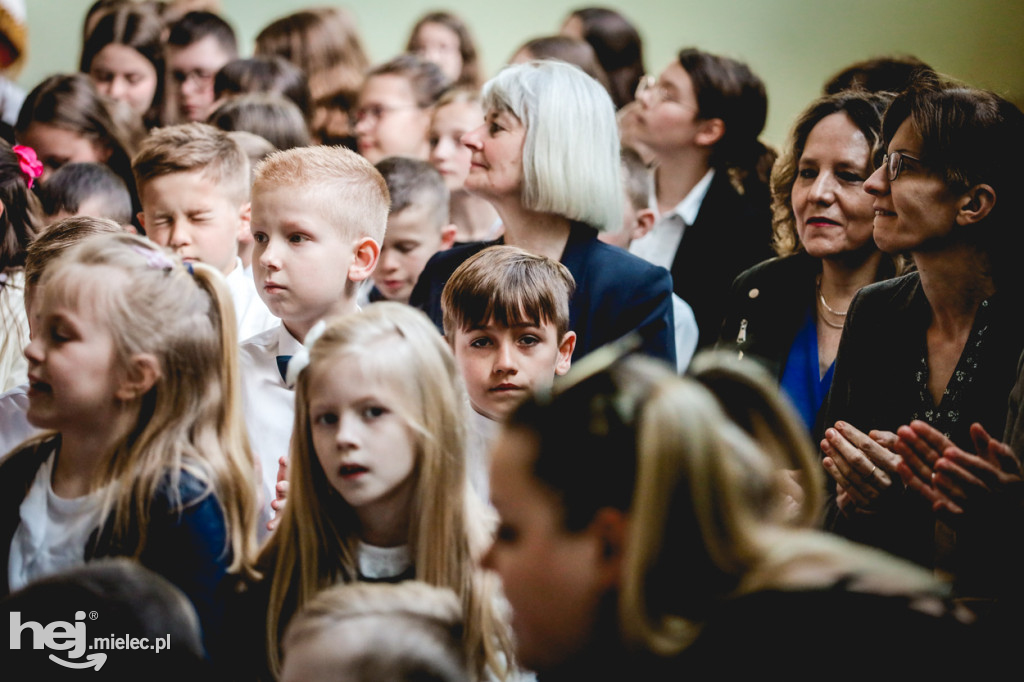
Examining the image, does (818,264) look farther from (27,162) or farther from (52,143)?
(52,143)

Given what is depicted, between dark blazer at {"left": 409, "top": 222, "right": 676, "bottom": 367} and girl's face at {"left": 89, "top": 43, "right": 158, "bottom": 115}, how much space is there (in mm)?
2813

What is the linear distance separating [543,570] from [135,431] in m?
0.93

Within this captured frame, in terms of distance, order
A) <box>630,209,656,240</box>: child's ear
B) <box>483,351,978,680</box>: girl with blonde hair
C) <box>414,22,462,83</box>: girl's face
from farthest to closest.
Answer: <box>414,22,462,83</box>: girl's face
<box>630,209,656,240</box>: child's ear
<box>483,351,978,680</box>: girl with blonde hair

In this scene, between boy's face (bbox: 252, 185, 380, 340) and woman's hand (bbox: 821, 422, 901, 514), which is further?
boy's face (bbox: 252, 185, 380, 340)

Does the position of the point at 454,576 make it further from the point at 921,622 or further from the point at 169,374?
the point at 921,622

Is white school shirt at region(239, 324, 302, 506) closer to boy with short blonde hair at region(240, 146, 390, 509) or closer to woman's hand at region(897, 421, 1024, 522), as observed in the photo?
boy with short blonde hair at region(240, 146, 390, 509)

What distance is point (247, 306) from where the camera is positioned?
9.75ft

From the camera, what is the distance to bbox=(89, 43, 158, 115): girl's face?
15.3ft

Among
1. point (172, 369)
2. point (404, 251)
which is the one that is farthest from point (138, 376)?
point (404, 251)

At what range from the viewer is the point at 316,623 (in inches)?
54.1

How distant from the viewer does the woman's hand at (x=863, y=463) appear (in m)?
2.02

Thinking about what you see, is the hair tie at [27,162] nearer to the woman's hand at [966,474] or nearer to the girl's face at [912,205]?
the girl's face at [912,205]

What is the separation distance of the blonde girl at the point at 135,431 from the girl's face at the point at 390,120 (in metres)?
2.50

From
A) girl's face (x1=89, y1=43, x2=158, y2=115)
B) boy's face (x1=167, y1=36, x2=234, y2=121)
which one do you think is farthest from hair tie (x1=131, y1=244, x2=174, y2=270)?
girl's face (x1=89, y1=43, x2=158, y2=115)
